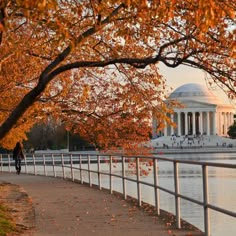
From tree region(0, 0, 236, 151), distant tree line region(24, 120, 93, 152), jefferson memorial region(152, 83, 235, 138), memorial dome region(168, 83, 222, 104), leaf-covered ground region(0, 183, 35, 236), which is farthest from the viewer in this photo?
memorial dome region(168, 83, 222, 104)

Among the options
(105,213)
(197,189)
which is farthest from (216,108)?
(105,213)

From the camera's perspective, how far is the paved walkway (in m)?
11.5

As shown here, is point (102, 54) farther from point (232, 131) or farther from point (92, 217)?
point (232, 131)

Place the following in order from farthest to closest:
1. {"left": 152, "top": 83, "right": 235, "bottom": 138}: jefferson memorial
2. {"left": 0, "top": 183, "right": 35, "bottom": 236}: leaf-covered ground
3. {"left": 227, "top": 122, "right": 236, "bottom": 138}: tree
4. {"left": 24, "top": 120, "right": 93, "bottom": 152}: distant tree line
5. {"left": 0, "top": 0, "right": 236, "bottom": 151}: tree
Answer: {"left": 227, "top": 122, "right": 236, "bottom": 138}: tree, {"left": 152, "top": 83, "right": 235, "bottom": 138}: jefferson memorial, {"left": 24, "top": 120, "right": 93, "bottom": 152}: distant tree line, {"left": 0, "top": 183, "right": 35, "bottom": 236}: leaf-covered ground, {"left": 0, "top": 0, "right": 236, "bottom": 151}: tree

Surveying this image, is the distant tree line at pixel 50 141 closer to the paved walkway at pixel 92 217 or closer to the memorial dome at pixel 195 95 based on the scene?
the memorial dome at pixel 195 95

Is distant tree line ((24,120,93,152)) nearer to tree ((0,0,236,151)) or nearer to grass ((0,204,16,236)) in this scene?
tree ((0,0,236,151))

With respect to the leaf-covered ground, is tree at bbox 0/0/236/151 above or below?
above

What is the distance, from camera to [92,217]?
13.5 metres

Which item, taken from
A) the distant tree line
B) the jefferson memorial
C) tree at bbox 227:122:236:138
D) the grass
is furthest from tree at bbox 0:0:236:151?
tree at bbox 227:122:236:138

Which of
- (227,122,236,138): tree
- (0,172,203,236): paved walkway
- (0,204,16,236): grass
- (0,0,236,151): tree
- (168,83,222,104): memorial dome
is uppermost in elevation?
(168,83,222,104): memorial dome

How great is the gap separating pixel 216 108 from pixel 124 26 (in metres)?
146

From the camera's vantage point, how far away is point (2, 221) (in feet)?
41.0

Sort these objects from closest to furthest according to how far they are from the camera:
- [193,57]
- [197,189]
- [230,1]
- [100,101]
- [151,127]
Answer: [230,1] < [193,57] < [100,101] < [151,127] < [197,189]

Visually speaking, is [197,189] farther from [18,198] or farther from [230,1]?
[230,1]
